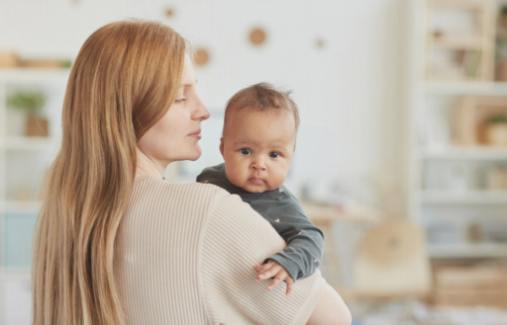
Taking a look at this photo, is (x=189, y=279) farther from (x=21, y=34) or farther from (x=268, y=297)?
(x=21, y=34)

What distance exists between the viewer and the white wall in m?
5.99

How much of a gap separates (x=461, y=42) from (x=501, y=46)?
15.1 inches

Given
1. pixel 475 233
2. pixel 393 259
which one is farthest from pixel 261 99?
pixel 475 233

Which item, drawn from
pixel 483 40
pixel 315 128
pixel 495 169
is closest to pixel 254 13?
pixel 315 128

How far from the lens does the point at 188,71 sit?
1432mm

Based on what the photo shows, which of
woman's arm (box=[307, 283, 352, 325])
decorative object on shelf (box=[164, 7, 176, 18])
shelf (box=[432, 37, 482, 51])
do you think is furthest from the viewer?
decorative object on shelf (box=[164, 7, 176, 18])

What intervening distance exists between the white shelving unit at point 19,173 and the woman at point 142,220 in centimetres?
435

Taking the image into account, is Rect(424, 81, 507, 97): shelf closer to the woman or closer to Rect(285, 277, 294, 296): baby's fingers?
the woman

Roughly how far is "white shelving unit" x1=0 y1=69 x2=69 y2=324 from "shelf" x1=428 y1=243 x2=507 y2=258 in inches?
111

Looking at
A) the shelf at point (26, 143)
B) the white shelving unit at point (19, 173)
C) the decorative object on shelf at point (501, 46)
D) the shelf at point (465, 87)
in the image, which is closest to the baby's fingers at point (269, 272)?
Answer: the white shelving unit at point (19, 173)

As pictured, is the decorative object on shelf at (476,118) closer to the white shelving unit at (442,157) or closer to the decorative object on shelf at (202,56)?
the white shelving unit at (442,157)

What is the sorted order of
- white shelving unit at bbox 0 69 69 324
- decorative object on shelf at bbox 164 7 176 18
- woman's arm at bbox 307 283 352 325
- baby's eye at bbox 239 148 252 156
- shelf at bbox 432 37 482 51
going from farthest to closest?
decorative object on shelf at bbox 164 7 176 18
shelf at bbox 432 37 482 51
white shelving unit at bbox 0 69 69 324
baby's eye at bbox 239 148 252 156
woman's arm at bbox 307 283 352 325

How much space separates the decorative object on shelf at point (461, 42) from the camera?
19.4ft

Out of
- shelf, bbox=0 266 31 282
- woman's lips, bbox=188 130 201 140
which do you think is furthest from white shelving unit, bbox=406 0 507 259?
woman's lips, bbox=188 130 201 140
